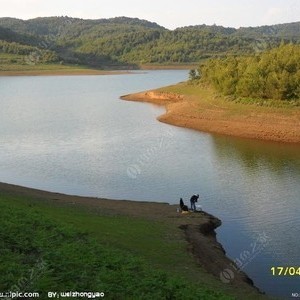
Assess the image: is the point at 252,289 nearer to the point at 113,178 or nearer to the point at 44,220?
the point at 44,220

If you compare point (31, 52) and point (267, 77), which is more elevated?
point (31, 52)

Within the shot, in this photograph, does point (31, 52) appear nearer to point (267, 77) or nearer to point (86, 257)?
point (267, 77)

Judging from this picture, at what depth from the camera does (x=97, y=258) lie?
641 inches

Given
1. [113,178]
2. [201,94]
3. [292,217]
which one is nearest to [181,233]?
[292,217]

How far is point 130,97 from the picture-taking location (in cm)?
9850

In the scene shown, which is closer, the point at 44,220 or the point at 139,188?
the point at 44,220

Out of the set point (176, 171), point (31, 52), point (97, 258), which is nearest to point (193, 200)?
point (176, 171)

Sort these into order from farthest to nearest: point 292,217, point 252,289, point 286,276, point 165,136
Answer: point 165,136 < point 292,217 < point 286,276 < point 252,289

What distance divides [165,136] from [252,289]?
130ft

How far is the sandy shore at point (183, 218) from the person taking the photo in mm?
19517
